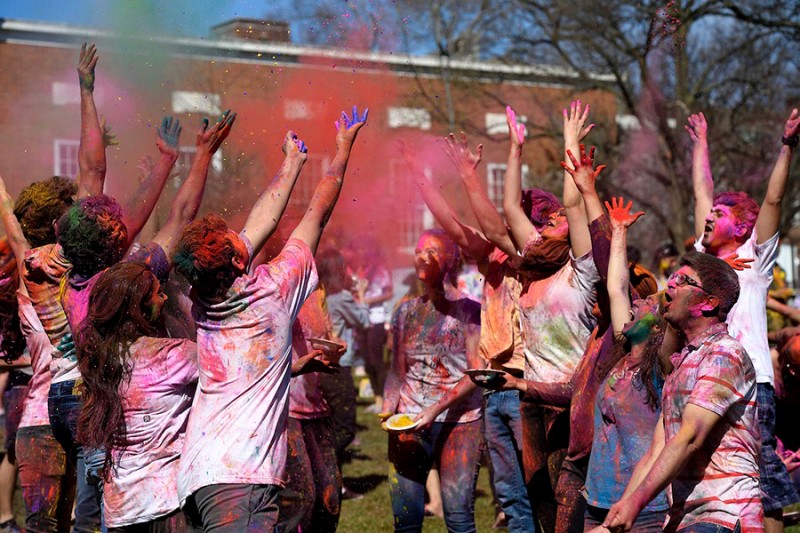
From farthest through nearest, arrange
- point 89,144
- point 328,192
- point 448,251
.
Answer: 1. point 448,251
2. point 89,144
3. point 328,192

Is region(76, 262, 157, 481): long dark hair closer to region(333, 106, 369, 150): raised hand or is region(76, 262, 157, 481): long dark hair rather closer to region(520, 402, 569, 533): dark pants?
region(333, 106, 369, 150): raised hand

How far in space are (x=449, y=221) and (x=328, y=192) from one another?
145cm

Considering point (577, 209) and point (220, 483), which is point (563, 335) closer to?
point (577, 209)

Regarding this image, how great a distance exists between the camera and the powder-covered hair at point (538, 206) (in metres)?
5.60

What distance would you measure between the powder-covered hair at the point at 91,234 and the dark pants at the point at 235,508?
1.31 metres

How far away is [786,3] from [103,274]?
11.7 meters

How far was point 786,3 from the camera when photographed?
13.3 m

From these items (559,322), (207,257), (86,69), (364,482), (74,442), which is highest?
(86,69)

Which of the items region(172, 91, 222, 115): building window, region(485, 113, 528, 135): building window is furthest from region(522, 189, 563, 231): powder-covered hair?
region(485, 113, 528, 135): building window

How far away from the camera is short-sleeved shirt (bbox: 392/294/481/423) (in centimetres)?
573

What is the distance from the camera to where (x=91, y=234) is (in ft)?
15.0

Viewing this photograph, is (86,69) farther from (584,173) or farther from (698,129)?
(698,129)

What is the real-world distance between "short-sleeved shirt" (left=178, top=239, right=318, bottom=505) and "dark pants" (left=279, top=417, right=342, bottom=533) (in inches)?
43.1

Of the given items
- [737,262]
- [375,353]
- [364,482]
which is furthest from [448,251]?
[375,353]
